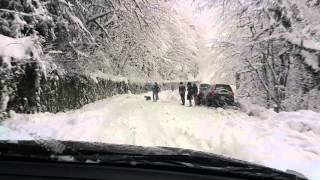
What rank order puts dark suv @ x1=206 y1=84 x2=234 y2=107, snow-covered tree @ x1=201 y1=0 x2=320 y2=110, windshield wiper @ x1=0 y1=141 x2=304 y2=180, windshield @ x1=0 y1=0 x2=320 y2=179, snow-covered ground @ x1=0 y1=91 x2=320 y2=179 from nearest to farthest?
windshield wiper @ x1=0 y1=141 x2=304 y2=180
snow-covered ground @ x1=0 y1=91 x2=320 y2=179
windshield @ x1=0 y1=0 x2=320 y2=179
snow-covered tree @ x1=201 y1=0 x2=320 y2=110
dark suv @ x1=206 y1=84 x2=234 y2=107

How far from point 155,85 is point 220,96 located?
30.0 feet

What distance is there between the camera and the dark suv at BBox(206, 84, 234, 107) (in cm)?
3731

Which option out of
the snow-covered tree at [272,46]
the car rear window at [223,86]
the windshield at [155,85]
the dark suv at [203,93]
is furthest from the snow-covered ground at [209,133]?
the dark suv at [203,93]

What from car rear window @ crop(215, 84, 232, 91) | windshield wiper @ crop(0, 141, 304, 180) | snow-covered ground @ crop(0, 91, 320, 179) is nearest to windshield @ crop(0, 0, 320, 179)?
snow-covered ground @ crop(0, 91, 320, 179)

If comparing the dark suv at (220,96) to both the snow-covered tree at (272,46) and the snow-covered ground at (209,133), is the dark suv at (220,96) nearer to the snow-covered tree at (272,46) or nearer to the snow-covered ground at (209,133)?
the snow-covered tree at (272,46)

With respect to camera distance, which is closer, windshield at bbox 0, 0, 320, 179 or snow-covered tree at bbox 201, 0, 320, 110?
windshield at bbox 0, 0, 320, 179

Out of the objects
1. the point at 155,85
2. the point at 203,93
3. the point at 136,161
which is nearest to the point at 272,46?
the point at 203,93

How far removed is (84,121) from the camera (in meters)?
22.1

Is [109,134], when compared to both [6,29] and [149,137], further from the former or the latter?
[6,29]

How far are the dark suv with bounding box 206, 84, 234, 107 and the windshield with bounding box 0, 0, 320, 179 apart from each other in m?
0.08

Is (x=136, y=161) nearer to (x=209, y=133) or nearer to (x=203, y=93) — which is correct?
(x=209, y=133)

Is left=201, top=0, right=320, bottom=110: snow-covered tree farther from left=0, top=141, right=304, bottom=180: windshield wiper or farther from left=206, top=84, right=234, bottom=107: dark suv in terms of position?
left=0, top=141, right=304, bottom=180: windshield wiper

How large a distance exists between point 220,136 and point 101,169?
55.2ft

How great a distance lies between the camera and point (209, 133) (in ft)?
65.6
